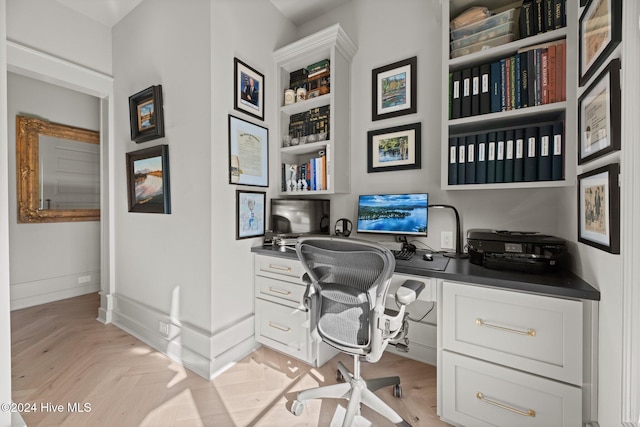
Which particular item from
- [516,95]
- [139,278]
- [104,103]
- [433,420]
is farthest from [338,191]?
[104,103]

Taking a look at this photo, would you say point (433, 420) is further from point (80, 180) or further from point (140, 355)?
point (80, 180)

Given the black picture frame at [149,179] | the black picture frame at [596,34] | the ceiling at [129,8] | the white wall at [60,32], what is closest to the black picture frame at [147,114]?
the black picture frame at [149,179]

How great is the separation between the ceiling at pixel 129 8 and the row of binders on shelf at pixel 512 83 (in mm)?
1436

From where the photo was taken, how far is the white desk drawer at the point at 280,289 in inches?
72.8

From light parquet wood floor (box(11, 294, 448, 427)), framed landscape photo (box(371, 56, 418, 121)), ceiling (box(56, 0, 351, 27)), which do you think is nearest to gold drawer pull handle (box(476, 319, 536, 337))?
light parquet wood floor (box(11, 294, 448, 427))

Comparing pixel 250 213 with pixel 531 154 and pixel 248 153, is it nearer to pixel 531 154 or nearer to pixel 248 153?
pixel 248 153

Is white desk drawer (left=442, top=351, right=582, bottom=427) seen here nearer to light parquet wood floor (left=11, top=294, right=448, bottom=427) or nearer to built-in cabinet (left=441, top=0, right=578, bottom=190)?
light parquet wood floor (left=11, top=294, right=448, bottom=427)

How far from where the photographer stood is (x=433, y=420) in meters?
1.43

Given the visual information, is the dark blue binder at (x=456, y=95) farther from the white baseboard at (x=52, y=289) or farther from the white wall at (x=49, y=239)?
the white baseboard at (x=52, y=289)

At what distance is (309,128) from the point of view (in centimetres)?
230

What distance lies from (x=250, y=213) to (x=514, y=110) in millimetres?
1832

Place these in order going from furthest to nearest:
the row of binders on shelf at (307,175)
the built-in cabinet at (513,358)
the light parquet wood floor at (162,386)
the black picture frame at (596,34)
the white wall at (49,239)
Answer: the white wall at (49,239), the row of binders on shelf at (307,175), the light parquet wood floor at (162,386), the built-in cabinet at (513,358), the black picture frame at (596,34)

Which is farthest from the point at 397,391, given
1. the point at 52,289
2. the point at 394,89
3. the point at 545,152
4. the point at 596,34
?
the point at 52,289

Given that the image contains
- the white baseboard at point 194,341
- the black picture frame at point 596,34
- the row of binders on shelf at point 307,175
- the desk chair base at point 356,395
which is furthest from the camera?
the row of binders on shelf at point 307,175
